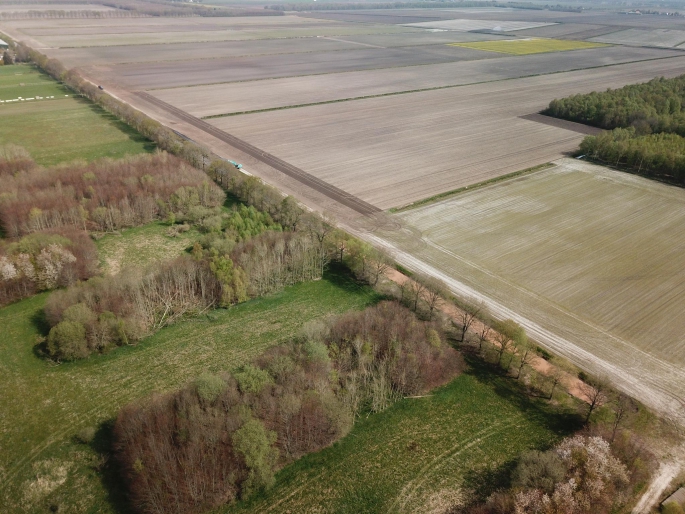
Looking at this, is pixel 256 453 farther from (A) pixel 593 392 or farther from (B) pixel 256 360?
(A) pixel 593 392

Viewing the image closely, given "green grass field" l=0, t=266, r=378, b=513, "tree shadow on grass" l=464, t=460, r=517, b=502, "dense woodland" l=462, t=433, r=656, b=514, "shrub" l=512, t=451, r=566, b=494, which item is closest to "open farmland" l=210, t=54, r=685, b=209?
"green grass field" l=0, t=266, r=378, b=513

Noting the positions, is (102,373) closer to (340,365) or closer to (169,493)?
(169,493)

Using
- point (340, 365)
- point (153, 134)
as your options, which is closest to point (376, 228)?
point (340, 365)

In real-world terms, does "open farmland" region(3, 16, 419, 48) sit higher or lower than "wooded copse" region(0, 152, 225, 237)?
higher

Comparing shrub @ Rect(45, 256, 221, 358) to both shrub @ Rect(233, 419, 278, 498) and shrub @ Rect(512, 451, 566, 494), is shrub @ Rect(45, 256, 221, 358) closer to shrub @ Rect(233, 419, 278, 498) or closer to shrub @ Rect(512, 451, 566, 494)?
shrub @ Rect(233, 419, 278, 498)

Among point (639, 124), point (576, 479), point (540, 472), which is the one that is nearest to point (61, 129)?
point (540, 472)
